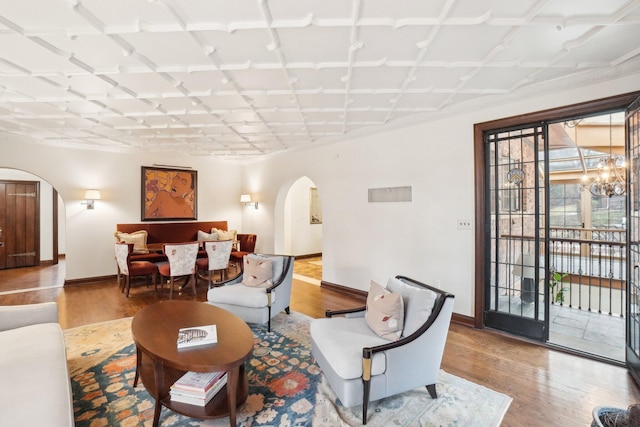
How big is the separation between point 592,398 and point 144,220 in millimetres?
7370

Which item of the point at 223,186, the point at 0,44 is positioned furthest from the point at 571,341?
the point at 223,186

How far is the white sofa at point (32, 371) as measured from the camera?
1.40m

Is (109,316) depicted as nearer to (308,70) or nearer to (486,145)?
(308,70)

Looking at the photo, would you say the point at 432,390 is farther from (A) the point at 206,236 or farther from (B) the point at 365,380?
(A) the point at 206,236

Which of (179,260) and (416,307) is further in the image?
(179,260)

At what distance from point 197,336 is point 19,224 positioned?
850cm

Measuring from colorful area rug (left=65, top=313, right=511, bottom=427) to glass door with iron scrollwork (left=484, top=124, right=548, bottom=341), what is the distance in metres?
1.41

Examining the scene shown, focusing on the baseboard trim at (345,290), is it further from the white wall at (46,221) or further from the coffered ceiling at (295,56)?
the white wall at (46,221)

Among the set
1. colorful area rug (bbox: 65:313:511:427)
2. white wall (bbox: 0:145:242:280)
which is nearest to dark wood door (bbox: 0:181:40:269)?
white wall (bbox: 0:145:242:280)

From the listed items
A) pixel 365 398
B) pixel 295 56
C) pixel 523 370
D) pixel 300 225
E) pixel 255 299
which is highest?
pixel 295 56

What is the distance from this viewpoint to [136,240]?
230 inches

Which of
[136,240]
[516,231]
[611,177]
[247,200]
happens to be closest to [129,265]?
[136,240]

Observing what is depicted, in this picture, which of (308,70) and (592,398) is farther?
(308,70)

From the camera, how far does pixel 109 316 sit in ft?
12.9
